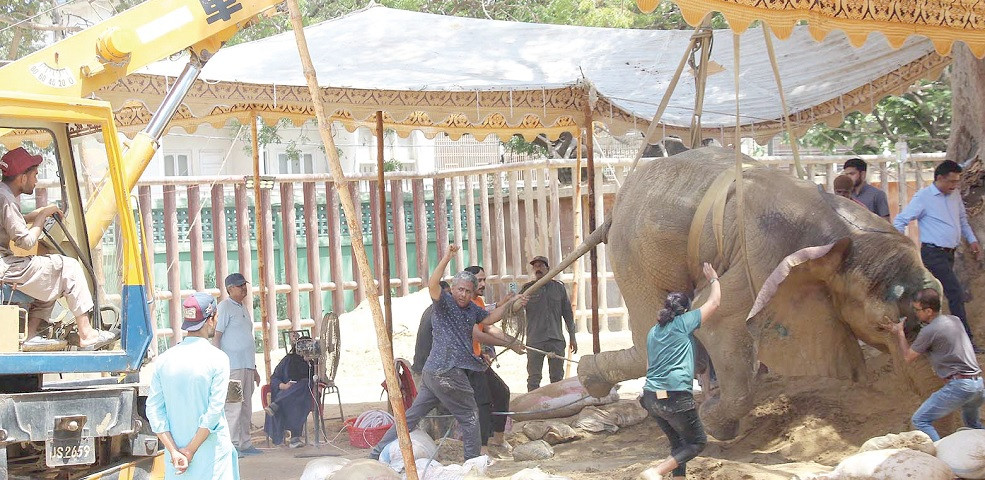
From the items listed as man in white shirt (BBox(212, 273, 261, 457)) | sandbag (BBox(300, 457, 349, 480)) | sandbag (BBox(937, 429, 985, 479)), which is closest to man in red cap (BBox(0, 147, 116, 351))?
sandbag (BBox(300, 457, 349, 480))

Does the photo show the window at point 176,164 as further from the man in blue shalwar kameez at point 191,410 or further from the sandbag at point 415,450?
the man in blue shalwar kameez at point 191,410

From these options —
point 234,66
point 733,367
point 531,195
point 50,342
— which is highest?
point 234,66

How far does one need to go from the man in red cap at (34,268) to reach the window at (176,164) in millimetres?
19770

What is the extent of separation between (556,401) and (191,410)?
4.85 meters

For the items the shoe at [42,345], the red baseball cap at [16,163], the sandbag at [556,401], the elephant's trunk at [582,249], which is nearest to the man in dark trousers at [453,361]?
the elephant's trunk at [582,249]

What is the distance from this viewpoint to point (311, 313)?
17156mm

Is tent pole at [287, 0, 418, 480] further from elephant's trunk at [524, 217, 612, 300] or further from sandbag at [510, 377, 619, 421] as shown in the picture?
sandbag at [510, 377, 619, 421]

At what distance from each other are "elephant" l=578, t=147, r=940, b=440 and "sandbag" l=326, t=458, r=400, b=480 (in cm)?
235

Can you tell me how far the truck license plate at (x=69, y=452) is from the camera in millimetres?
5473

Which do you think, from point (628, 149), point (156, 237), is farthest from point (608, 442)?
point (628, 149)

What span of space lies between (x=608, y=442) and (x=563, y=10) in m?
11.4

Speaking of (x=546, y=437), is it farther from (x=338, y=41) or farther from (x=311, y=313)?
(x=311, y=313)

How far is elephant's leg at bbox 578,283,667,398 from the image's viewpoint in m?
8.81

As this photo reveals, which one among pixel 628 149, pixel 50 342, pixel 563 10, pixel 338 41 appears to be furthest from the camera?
pixel 628 149
